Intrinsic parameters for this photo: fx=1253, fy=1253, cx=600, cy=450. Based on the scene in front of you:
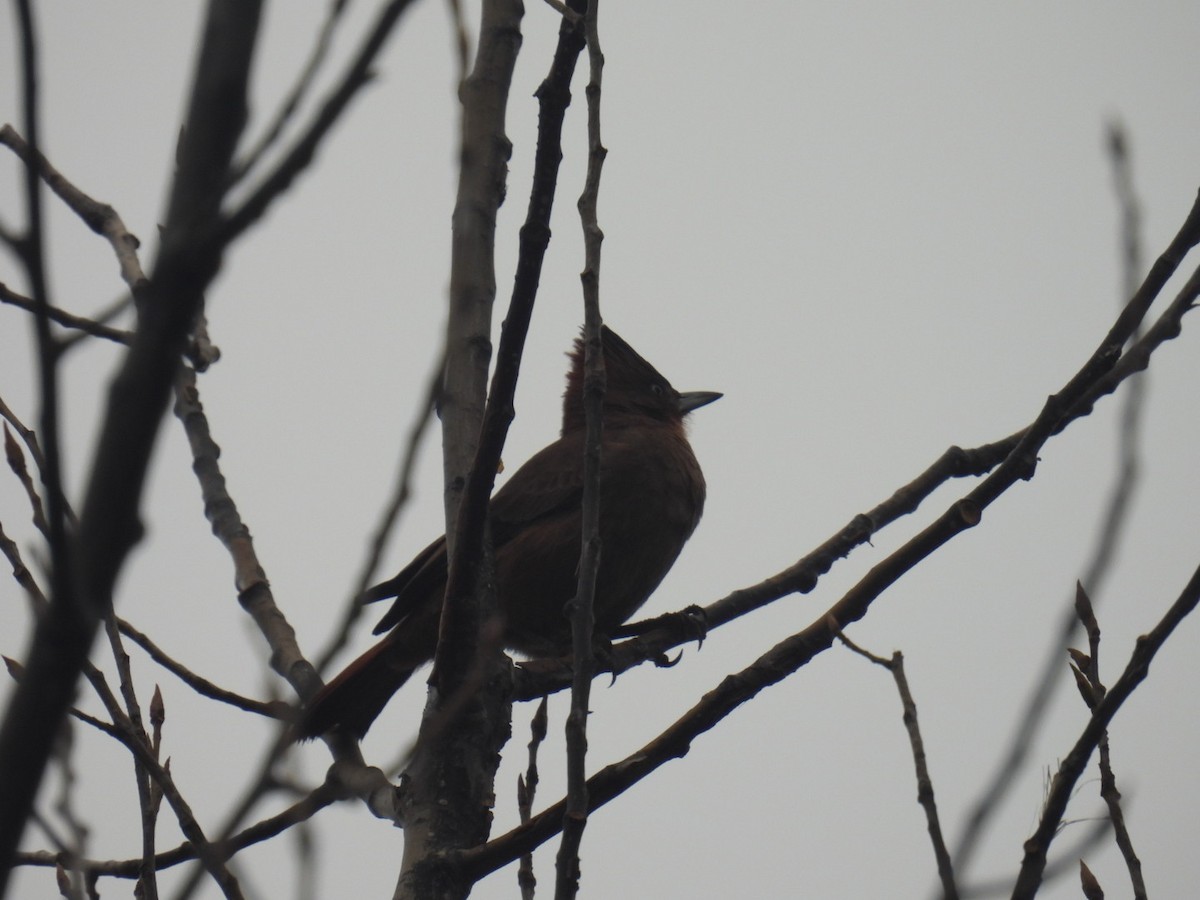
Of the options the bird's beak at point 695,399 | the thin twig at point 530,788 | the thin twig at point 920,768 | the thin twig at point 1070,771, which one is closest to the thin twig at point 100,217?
the thin twig at point 530,788

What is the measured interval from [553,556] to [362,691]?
3.49 feet

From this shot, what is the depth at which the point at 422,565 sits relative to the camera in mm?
5332

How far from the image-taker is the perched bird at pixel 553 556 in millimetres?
5109

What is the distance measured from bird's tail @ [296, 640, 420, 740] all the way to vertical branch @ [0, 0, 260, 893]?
12.6 ft

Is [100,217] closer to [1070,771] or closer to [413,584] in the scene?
[413,584]

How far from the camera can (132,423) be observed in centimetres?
109

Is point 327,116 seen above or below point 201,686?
below

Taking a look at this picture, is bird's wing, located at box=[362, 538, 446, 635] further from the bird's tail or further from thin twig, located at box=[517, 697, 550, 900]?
thin twig, located at box=[517, 697, 550, 900]

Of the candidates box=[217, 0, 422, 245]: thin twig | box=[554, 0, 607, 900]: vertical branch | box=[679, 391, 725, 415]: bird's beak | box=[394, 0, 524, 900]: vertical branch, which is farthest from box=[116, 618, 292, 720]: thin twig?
box=[679, 391, 725, 415]: bird's beak

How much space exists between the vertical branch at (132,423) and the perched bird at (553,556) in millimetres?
3592

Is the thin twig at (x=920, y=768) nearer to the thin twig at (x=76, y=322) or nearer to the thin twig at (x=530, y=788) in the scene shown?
the thin twig at (x=530, y=788)

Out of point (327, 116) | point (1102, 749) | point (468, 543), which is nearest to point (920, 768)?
point (1102, 749)

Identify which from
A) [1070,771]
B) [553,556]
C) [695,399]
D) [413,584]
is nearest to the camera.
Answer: [1070,771]

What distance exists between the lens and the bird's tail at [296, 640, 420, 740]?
4938 mm
